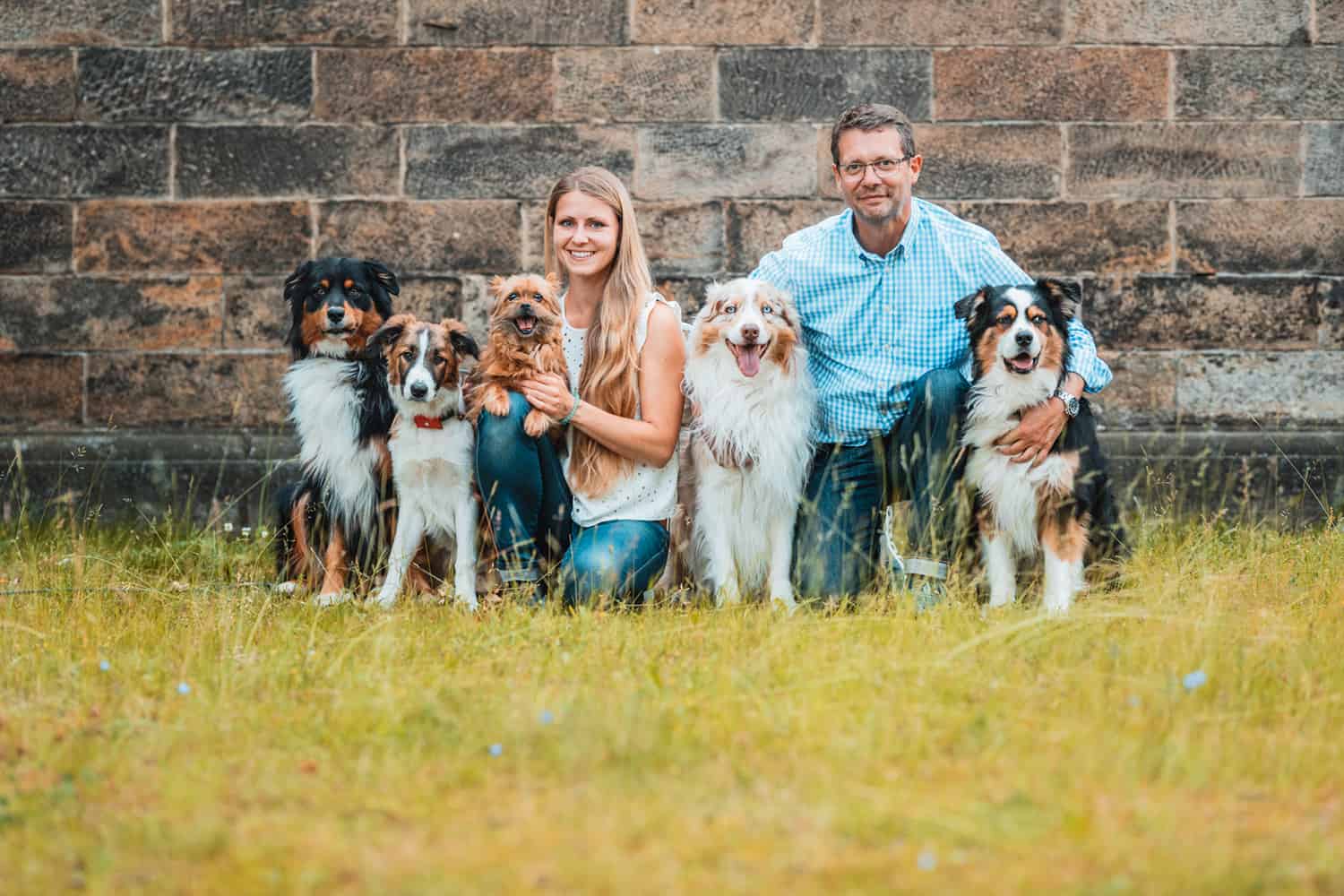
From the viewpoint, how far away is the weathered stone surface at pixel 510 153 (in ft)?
19.3

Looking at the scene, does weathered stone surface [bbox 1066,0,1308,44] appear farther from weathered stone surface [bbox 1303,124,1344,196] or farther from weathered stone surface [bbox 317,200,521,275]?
weathered stone surface [bbox 317,200,521,275]

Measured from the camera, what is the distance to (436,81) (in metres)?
5.88

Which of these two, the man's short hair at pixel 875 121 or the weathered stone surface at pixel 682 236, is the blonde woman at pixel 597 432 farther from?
the weathered stone surface at pixel 682 236

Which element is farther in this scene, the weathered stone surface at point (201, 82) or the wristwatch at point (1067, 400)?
the weathered stone surface at point (201, 82)

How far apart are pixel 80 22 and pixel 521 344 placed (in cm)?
328

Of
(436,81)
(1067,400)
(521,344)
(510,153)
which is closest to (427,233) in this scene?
(510,153)

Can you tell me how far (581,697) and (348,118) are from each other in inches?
151

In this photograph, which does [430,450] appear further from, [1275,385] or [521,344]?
[1275,385]

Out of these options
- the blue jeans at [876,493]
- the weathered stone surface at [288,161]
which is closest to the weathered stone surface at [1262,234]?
the blue jeans at [876,493]

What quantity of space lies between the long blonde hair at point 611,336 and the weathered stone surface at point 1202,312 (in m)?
2.59

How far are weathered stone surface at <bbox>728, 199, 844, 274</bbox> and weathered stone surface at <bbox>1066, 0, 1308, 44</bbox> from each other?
143cm

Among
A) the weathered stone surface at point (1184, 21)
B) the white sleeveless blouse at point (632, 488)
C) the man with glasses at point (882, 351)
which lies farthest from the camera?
the weathered stone surface at point (1184, 21)

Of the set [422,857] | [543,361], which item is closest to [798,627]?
[543,361]

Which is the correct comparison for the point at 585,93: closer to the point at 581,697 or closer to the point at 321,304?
the point at 321,304
